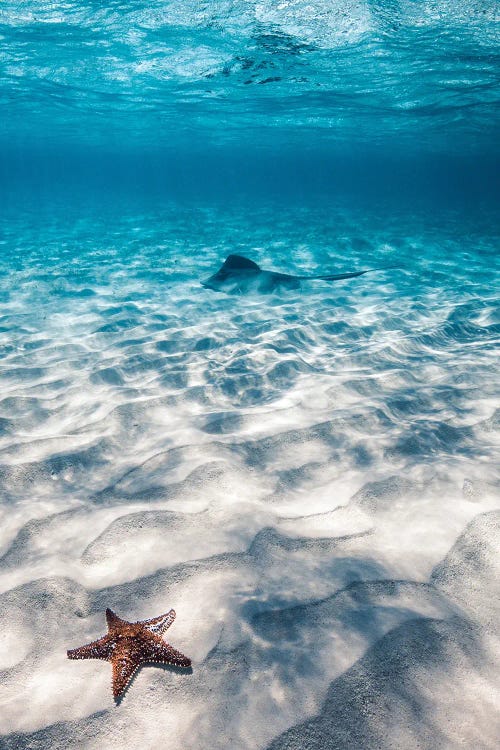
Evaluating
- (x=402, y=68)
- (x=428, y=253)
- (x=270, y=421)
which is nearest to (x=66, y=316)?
(x=270, y=421)

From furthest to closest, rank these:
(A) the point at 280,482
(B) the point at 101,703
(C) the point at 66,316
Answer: (C) the point at 66,316 < (A) the point at 280,482 < (B) the point at 101,703

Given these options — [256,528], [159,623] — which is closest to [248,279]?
[256,528]

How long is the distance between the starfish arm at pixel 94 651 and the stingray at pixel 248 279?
8589mm

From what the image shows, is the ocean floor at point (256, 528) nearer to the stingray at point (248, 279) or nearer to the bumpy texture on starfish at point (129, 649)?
the bumpy texture on starfish at point (129, 649)

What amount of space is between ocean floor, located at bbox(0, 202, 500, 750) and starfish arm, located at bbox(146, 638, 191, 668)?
0.09 metres

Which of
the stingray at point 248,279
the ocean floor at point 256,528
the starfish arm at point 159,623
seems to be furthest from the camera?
the stingray at point 248,279

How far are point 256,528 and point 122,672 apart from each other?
50.6 inches

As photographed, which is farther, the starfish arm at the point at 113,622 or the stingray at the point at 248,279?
the stingray at the point at 248,279

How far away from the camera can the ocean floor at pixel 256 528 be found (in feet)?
6.20

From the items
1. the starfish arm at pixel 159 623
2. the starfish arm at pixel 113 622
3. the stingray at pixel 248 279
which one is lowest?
the stingray at pixel 248 279

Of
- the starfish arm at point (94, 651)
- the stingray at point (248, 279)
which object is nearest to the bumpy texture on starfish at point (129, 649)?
the starfish arm at point (94, 651)

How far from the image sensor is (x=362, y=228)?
19688 millimetres

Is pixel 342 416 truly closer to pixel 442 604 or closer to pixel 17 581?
pixel 442 604

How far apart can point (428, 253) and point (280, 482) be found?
14.2 m
